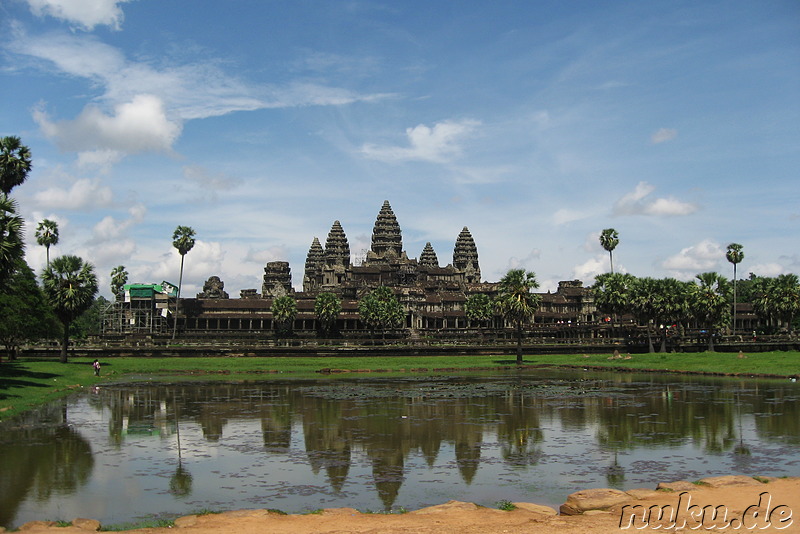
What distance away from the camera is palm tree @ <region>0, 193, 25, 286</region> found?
4197 centimetres

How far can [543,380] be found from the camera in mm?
61781

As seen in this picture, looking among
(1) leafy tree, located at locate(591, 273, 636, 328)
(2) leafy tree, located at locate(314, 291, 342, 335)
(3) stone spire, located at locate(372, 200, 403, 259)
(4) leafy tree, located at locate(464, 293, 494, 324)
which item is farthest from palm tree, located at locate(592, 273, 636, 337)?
(3) stone spire, located at locate(372, 200, 403, 259)

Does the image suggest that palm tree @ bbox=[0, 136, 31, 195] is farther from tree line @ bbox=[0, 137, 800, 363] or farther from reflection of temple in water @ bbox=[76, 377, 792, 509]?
reflection of temple in water @ bbox=[76, 377, 792, 509]

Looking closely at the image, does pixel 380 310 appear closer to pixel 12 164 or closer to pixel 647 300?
pixel 647 300

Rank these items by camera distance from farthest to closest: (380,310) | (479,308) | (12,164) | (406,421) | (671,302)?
1. (479,308)
2. (380,310)
3. (671,302)
4. (12,164)
5. (406,421)

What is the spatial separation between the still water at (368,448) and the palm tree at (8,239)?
8.28 meters

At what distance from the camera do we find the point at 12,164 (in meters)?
61.0

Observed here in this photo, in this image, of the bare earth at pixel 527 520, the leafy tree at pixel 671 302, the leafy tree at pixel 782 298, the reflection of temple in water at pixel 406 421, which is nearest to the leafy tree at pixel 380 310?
the leafy tree at pixel 671 302

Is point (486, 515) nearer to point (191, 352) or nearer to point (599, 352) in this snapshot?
point (191, 352)

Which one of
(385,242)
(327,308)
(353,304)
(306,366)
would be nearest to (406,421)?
(306,366)

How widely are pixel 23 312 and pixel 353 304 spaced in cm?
8538

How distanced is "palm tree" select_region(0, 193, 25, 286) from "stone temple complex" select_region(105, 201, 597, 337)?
79.5 metres

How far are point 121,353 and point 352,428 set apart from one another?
188 feet

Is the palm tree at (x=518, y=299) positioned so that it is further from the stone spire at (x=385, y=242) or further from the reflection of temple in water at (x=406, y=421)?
the stone spire at (x=385, y=242)
